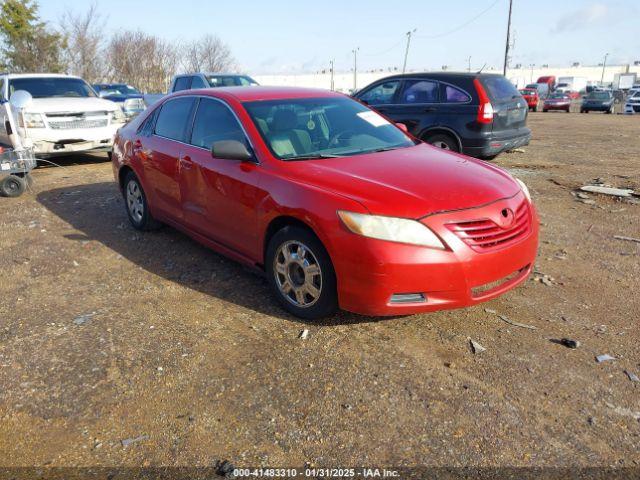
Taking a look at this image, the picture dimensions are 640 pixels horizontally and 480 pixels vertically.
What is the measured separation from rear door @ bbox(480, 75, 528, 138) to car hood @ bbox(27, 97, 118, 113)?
7.28 meters

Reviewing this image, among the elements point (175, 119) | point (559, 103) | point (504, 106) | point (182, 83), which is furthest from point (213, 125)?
point (559, 103)

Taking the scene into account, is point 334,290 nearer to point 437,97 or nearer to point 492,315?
point 492,315

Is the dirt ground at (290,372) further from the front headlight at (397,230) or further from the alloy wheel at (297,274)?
the front headlight at (397,230)

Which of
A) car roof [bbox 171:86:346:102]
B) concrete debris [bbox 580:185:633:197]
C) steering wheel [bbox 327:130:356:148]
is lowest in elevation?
concrete debris [bbox 580:185:633:197]

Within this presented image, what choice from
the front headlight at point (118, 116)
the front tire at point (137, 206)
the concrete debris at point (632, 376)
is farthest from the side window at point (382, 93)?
the concrete debris at point (632, 376)

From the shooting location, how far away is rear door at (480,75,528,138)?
8.52 meters

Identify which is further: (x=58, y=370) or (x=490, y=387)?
(x=58, y=370)

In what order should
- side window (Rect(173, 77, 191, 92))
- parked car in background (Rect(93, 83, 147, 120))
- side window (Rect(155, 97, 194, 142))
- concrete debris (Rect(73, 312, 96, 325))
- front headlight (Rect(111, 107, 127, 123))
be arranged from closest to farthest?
1. concrete debris (Rect(73, 312, 96, 325))
2. side window (Rect(155, 97, 194, 142))
3. front headlight (Rect(111, 107, 127, 123))
4. parked car in background (Rect(93, 83, 147, 120))
5. side window (Rect(173, 77, 191, 92))

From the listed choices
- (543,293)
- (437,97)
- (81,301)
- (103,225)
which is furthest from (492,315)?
(437,97)

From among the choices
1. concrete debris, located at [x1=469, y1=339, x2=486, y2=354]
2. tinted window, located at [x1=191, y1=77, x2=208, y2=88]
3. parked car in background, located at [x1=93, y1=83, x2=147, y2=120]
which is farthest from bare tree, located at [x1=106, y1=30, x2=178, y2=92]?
concrete debris, located at [x1=469, y1=339, x2=486, y2=354]

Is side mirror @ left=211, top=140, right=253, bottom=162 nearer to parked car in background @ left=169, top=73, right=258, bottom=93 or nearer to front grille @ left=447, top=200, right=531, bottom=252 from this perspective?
front grille @ left=447, top=200, right=531, bottom=252

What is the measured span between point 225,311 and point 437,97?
649 centimetres

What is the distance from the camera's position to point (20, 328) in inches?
144

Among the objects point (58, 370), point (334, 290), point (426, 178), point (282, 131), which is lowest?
point (58, 370)
